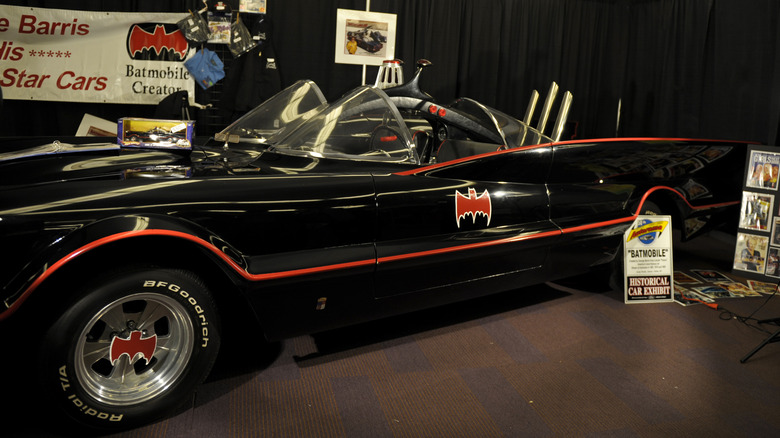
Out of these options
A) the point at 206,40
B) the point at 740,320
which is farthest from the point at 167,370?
the point at 206,40

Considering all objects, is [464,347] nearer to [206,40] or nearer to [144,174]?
[144,174]

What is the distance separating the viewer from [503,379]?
2342 millimetres

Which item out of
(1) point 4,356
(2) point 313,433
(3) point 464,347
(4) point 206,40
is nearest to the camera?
(1) point 4,356

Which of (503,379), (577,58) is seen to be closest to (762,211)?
(503,379)

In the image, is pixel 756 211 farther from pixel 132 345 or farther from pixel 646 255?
pixel 132 345

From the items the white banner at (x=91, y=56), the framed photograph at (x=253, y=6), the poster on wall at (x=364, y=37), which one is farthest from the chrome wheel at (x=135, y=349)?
the poster on wall at (x=364, y=37)

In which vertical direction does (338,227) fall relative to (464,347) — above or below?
above

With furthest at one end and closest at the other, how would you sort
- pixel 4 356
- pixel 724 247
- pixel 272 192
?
pixel 724 247 → pixel 272 192 → pixel 4 356

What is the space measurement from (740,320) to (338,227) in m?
2.31

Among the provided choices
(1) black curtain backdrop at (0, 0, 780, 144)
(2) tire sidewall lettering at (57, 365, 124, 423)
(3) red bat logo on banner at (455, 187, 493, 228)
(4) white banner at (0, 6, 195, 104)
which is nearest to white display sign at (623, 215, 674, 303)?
(3) red bat logo on banner at (455, 187, 493, 228)

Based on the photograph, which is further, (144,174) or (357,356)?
(357,356)

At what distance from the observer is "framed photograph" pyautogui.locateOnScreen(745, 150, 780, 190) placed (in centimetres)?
336

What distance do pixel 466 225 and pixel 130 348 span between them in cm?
141

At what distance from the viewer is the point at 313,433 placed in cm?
190
